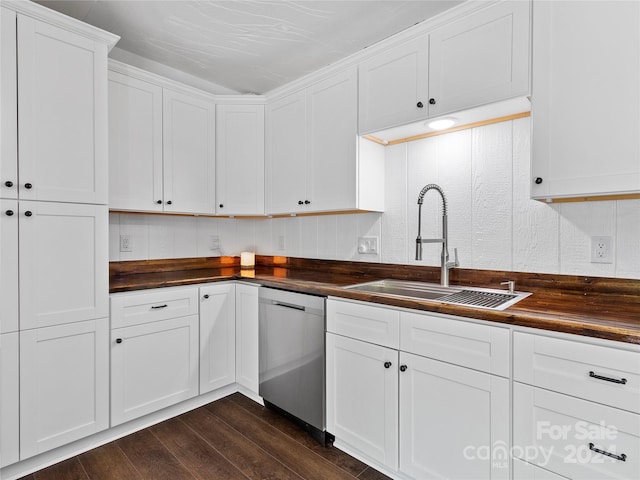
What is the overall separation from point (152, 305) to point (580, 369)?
2099 millimetres

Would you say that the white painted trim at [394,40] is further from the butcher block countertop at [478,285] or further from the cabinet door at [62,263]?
the cabinet door at [62,263]

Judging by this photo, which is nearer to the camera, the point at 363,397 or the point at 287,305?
the point at 363,397

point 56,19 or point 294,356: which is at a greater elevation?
point 56,19

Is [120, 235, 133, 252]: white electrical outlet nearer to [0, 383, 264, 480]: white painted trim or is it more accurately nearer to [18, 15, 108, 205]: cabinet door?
[18, 15, 108, 205]: cabinet door

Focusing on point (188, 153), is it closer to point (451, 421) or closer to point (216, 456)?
point (216, 456)

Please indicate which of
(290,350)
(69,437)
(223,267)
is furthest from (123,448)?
(223,267)

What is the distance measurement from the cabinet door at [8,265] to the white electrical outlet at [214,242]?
1501 millimetres

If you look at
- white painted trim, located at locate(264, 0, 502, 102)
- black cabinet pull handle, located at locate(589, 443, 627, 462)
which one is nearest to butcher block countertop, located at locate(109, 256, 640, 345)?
black cabinet pull handle, located at locate(589, 443, 627, 462)

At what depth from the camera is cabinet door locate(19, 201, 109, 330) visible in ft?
5.49

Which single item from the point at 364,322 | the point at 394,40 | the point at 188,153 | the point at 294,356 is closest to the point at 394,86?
the point at 394,40

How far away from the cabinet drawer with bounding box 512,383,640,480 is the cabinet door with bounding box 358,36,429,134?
4.54ft

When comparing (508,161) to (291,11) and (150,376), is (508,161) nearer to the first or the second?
(291,11)

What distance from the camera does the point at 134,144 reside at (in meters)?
2.31

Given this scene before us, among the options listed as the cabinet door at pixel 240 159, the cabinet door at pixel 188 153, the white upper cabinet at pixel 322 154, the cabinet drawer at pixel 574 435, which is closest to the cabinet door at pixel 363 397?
the cabinet drawer at pixel 574 435
